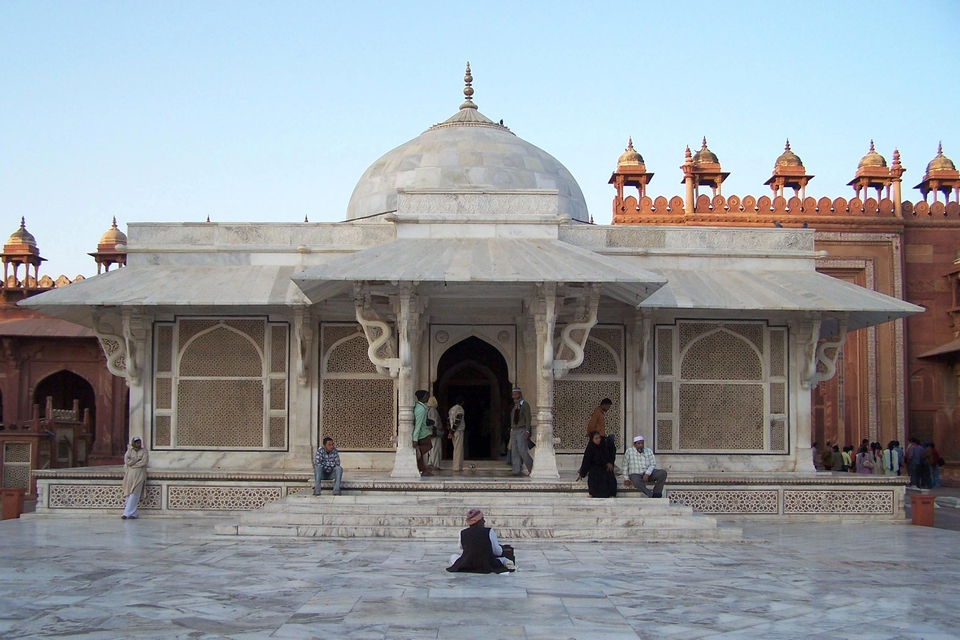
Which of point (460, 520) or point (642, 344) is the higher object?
point (642, 344)

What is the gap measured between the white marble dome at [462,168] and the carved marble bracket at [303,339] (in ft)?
11.7

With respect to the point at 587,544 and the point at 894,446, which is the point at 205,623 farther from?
the point at 894,446

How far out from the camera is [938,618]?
7.02m

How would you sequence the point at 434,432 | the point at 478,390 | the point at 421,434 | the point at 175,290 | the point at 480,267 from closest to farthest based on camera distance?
the point at 480,267
the point at 421,434
the point at 434,432
the point at 175,290
the point at 478,390

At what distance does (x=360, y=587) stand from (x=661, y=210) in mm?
19743

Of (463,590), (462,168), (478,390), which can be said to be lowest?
(463,590)

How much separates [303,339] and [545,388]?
354cm

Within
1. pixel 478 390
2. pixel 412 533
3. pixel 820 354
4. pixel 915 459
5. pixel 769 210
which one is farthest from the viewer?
pixel 769 210

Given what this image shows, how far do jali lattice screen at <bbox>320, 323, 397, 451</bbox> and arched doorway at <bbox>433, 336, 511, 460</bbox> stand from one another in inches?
47.8

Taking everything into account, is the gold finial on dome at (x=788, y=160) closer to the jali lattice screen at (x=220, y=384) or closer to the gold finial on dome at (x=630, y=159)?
the gold finial on dome at (x=630, y=159)

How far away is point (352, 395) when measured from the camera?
1522cm

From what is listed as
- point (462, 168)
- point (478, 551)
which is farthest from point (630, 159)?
point (478, 551)

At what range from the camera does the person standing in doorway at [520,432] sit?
13695mm

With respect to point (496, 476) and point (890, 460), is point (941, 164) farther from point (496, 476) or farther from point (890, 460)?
point (496, 476)
